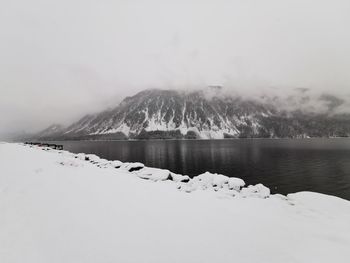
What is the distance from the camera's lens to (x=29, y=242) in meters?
7.46

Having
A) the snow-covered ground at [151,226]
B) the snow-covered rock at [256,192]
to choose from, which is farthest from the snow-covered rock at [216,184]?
the snow-covered ground at [151,226]

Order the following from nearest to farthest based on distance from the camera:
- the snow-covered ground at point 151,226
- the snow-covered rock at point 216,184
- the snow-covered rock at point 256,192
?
the snow-covered ground at point 151,226
the snow-covered rock at point 256,192
the snow-covered rock at point 216,184

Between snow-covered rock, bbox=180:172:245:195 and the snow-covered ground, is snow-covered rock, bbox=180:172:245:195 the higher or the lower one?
the lower one

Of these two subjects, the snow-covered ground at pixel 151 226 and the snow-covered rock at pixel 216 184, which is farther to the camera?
the snow-covered rock at pixel 216 184

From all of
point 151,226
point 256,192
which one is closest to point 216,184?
point 256,192

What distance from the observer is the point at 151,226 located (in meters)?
10.1

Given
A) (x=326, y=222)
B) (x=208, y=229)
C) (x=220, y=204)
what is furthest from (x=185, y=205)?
(x=326, y=222)

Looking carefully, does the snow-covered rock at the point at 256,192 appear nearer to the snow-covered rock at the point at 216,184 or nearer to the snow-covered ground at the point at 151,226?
the snow-covered rock at the point at 216,184

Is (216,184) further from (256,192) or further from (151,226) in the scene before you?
(151,226)

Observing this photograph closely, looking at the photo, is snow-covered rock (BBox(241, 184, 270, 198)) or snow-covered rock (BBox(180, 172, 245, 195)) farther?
snow-covered rock (BBox(180, 172, 245, 195))

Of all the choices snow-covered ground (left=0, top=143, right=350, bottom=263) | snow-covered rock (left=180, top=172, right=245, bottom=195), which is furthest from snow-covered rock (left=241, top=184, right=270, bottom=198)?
snow-covered ground (left=0, top=143, right=350, bottom=263)

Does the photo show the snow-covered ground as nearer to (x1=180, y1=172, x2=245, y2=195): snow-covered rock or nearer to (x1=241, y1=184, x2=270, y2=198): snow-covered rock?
(x1=241, y1=184, x2=270, y2=198): snow-covered rock

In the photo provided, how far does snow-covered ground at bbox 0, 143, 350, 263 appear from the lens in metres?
7.62

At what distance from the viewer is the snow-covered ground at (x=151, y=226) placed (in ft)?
25.0
